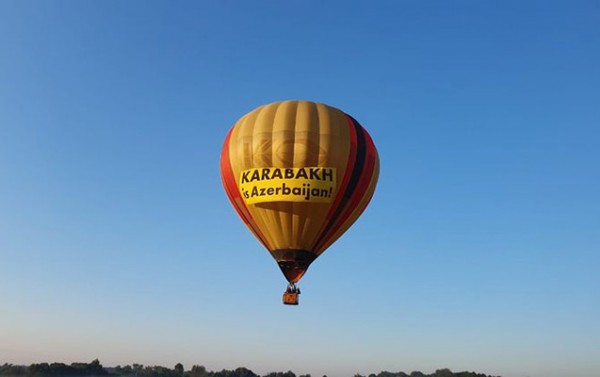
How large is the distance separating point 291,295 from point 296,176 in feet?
19.6

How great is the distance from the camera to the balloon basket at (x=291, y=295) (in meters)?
30.3

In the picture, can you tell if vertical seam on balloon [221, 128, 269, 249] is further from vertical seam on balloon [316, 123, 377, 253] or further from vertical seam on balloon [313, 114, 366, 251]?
A: vertical seam on balloon [316, 123, 377, 253]

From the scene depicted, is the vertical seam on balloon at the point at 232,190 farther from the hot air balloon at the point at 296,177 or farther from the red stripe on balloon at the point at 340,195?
the red stripe on balloon at the point at 340,195

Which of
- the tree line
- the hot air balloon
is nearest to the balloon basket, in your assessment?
the hot air balloon

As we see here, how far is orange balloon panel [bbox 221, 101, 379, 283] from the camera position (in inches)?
1181

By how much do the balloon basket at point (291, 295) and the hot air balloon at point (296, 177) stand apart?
50 mm

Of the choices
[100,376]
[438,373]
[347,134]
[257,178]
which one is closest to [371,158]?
[347,134]

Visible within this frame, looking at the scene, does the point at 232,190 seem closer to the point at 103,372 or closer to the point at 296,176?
the point at 296,176

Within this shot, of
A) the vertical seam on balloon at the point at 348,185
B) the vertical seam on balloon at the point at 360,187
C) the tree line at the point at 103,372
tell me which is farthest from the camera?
the tree line at the point at 103,372

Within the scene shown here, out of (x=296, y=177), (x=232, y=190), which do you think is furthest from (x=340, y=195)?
(x=232, y=190)

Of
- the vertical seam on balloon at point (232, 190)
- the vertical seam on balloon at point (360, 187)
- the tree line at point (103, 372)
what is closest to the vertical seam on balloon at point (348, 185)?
the vertical seam on balloon at point (360, 187)

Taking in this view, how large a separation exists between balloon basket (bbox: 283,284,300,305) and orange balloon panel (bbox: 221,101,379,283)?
0.45m

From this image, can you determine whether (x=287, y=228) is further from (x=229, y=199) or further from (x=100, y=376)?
(x=100, y=376)

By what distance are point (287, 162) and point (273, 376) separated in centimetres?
15011
